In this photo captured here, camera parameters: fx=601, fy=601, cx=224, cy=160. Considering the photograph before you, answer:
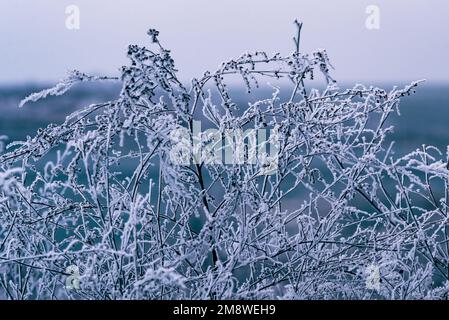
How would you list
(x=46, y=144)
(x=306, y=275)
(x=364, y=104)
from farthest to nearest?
(x=306, y=275) → (x=364, y=104) → (x=46, y=144)

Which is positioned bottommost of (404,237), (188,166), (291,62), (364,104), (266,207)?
(404,237)

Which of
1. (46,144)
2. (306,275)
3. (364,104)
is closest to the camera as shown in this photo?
(46,144)

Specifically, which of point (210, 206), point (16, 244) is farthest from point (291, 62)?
point (16, 244)

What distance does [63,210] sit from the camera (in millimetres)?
1907

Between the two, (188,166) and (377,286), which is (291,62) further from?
(377,286)

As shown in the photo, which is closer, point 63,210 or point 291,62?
point 291,62

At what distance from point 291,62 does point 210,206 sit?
57cm

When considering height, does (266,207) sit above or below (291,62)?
below
